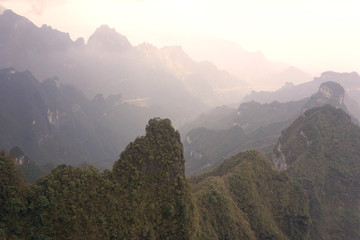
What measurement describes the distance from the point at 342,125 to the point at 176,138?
58930 millimetres

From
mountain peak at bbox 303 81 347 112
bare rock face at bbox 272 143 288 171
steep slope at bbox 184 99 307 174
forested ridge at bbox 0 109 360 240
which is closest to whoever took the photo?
forested ridge at bbox 0 109 360 240

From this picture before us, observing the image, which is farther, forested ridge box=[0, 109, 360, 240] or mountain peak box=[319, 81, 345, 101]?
mountain peak box=[319, 81, 345, 101]

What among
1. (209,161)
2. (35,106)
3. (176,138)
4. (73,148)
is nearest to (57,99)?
(35,106)

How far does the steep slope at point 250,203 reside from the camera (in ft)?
105

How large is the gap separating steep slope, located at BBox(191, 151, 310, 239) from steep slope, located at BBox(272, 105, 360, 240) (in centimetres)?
1004

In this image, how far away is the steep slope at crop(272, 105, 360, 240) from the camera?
4941 cm

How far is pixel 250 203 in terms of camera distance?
37406mm

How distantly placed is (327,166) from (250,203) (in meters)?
32.7

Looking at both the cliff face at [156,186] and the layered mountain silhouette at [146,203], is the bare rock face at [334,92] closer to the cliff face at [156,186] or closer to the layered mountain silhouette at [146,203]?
the layered mountain silhouette at [146,203]

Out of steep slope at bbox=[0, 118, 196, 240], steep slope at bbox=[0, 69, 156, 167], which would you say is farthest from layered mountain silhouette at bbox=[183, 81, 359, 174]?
steep slope at bbox=[0, 118, 196, 240]

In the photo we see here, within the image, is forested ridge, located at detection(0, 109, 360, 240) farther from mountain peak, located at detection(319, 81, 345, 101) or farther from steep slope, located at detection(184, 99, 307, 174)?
mountain peak, located at detection(319, 81, 345, 101)

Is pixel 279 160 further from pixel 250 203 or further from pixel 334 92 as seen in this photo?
pixel 334 92

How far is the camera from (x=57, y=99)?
574 ft

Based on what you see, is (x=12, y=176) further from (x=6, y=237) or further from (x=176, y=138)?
(x=176, y=138)
